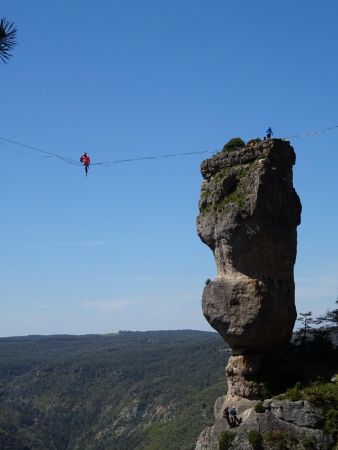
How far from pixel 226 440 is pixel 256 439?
1.35 m

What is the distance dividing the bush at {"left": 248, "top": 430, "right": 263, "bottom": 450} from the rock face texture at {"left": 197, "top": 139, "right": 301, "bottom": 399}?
251 centimetres

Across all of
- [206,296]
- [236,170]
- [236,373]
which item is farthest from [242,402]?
[236,170]

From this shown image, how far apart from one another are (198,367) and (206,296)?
16313cm

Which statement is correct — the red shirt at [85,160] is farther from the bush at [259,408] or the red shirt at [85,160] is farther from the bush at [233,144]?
the bush at [259,408]

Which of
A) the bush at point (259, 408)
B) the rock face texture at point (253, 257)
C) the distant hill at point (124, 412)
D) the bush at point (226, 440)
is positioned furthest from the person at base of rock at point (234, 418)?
the distant hill at point (124, 412)

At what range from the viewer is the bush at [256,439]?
926 inches

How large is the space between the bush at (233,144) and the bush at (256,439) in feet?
41.9

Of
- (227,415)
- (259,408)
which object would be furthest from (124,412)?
(259,408)

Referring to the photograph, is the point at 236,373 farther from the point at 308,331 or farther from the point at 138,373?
the point at 138,373

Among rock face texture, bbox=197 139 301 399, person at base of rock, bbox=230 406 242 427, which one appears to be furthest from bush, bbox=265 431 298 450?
rock face texture, bbox=197 139 301 399

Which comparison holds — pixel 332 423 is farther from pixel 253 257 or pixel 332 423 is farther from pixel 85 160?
pixel 85 160

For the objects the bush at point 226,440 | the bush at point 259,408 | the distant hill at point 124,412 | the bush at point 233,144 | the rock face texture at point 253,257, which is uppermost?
the bush at point 233,144

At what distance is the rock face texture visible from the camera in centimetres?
2642

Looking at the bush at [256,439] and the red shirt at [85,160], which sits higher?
the red shirt at [85,160]
